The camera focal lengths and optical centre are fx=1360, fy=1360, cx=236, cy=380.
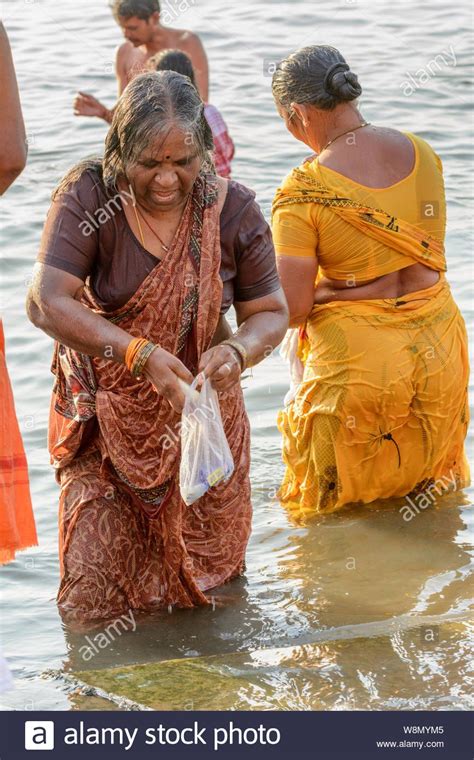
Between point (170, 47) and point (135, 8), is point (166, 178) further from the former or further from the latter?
point (170, 47)

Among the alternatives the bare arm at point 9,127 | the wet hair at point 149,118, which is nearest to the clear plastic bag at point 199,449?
the wet hair at point 149,118

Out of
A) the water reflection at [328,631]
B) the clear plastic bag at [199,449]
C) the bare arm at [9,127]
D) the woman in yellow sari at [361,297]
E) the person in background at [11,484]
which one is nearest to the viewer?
the bare arm at [9,127]

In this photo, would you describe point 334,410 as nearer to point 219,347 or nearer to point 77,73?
point 219,347

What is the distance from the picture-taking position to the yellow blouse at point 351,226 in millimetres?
5484

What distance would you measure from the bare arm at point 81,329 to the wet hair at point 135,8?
5724 mm

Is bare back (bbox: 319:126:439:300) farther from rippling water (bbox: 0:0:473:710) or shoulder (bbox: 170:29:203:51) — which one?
shoulder (bbox: 170:29:203:51)

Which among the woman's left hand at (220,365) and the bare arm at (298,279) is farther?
the bare arm at (298,279)

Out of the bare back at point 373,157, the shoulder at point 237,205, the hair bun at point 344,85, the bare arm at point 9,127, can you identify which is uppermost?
the bare arm at point 9,127

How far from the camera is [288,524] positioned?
593 centimetres

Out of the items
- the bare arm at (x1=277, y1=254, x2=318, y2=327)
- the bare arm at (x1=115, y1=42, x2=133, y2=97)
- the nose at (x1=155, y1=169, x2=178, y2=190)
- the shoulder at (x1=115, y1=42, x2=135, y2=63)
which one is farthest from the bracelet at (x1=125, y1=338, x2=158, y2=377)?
the shoulder at (x1=115, y1=42, x2=135, y2=63)

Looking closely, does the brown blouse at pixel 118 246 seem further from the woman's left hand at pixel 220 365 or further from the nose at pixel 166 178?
the woman's left hand at pixel 220 365

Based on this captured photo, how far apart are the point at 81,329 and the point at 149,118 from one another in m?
0.70

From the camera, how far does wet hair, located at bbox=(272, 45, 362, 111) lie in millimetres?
5387

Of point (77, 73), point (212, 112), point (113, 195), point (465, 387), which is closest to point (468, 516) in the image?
point (465, 387)
